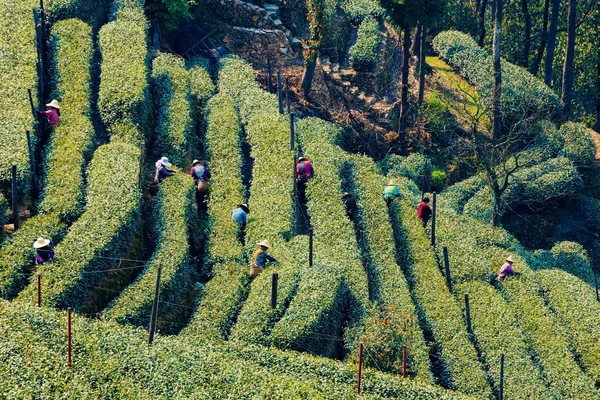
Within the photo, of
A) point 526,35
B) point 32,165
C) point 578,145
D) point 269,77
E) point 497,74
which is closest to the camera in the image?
point 32,165

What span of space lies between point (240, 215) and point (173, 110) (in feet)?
21.7

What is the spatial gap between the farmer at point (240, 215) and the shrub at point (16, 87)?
6.92m

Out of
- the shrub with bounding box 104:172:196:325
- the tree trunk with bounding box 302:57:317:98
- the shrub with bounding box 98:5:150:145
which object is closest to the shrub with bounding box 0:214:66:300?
the shrub with bounding box 104:172:196:325

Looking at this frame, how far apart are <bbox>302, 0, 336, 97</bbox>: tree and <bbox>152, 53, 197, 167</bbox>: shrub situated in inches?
207

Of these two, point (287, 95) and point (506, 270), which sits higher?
point (287, 95)

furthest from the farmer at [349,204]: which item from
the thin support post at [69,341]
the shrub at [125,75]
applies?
the thin support post at [69,341]

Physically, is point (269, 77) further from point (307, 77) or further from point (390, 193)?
point (390, 193)

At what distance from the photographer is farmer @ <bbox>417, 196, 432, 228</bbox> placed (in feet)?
133

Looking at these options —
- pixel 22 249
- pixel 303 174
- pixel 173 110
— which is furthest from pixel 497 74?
pixel 22 249

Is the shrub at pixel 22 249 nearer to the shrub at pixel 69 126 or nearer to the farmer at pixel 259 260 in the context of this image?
the shrub at pixel 69 126

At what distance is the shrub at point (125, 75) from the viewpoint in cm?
4044

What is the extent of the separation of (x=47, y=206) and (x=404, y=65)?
17.5 m

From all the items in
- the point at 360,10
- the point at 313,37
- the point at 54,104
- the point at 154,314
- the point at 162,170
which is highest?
the point at 360,10

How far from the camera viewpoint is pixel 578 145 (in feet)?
160
